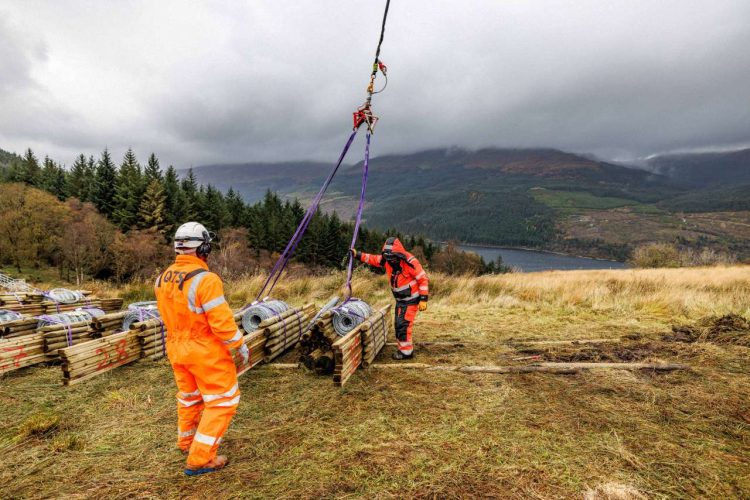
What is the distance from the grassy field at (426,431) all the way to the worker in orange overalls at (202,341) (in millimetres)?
404

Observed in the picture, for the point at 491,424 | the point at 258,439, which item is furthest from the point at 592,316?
the point at 258,439

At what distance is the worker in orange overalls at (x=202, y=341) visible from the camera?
11.9ft

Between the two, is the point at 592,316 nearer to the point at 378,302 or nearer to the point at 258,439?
the point at 378,302

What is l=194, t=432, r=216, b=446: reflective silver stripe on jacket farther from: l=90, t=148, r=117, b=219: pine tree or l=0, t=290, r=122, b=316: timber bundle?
l=90, t=148, r=117, b=219: pine tree

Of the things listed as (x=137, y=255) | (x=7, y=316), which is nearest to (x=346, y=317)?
(x=7, y=316)

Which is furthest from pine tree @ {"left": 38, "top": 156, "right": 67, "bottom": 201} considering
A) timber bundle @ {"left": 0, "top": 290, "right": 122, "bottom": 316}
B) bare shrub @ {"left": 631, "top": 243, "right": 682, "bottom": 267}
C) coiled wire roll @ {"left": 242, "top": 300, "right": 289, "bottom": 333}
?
bare shrub @ {"left": 631, "top": 243, "right": 682, "bottom": 267}

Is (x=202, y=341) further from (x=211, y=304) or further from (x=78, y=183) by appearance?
(x=78, y=183)

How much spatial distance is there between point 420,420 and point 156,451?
122 inches

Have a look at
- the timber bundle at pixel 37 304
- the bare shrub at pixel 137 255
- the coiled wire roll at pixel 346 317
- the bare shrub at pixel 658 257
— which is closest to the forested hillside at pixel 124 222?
the bare shrub at pixel 137 255

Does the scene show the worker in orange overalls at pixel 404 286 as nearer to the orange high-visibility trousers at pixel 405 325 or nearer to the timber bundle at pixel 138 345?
the orange high-visibility trousers at pixel 405 325

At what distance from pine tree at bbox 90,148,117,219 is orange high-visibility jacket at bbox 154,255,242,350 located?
188 ft

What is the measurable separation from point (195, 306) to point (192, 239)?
742mm

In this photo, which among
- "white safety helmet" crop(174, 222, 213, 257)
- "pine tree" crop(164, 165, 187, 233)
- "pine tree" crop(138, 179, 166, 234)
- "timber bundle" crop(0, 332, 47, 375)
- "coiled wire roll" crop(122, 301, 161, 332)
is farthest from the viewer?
"pine tree" crop(164, 165, 187, 233)

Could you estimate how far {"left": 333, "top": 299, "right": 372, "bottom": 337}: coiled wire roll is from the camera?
23.1ft
